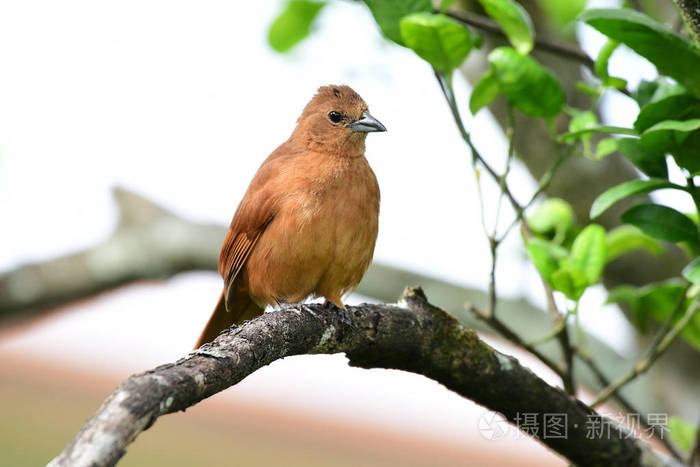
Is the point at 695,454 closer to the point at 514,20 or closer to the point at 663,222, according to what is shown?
the point at 663,222

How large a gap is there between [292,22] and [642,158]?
5.62 feet

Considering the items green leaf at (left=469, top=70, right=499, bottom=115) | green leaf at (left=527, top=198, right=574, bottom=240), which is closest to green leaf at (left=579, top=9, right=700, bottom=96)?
green leaf at (left=469, top=70, right=499, bottom=115)

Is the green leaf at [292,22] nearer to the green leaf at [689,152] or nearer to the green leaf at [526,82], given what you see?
the green leaf at [526,82]

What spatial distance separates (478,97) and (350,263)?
2.57ft

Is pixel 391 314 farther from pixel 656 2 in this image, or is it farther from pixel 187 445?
pixel 656 2

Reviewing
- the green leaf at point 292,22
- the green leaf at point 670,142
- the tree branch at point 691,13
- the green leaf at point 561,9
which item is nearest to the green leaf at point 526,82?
the green leaf at point 670,142

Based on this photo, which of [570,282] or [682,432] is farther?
[682,432]

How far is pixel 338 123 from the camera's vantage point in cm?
327

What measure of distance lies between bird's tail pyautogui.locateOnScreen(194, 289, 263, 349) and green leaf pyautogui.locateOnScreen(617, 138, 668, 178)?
1730mm

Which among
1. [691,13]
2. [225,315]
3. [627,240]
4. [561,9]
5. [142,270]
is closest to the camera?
[691,13]

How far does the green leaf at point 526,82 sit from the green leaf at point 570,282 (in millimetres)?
477

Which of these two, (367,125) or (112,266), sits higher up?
(367,125)

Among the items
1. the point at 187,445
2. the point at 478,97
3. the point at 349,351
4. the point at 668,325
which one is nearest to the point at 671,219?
the point at 668,325

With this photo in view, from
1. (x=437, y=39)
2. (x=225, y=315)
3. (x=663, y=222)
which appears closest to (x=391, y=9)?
(x=437, y=39)
